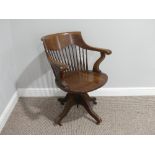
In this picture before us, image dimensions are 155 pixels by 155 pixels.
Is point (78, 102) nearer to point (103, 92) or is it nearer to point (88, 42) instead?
point (103, 92)

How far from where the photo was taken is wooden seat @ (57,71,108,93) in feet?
6.57

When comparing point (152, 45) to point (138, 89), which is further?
point (138, 89)

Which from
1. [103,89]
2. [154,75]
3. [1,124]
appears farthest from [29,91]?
[154,75]

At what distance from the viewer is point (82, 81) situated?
2.13 meters

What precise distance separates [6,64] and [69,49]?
708mm

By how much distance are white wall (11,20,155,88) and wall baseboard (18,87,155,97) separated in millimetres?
55

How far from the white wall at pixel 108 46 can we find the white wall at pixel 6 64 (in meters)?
0.08

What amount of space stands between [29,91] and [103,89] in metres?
0.93

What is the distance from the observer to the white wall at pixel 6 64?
2.24 meters

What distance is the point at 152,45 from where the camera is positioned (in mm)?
2467

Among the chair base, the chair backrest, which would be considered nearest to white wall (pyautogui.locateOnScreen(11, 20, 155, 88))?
the chair backrest

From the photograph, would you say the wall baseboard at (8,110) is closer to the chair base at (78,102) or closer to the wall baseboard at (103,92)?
the wall baseboard at (103,92)

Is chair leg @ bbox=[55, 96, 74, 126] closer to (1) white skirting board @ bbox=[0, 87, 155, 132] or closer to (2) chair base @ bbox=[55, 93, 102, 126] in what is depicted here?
(2) chair base @ bbox=[55, 93, 102, 126]
